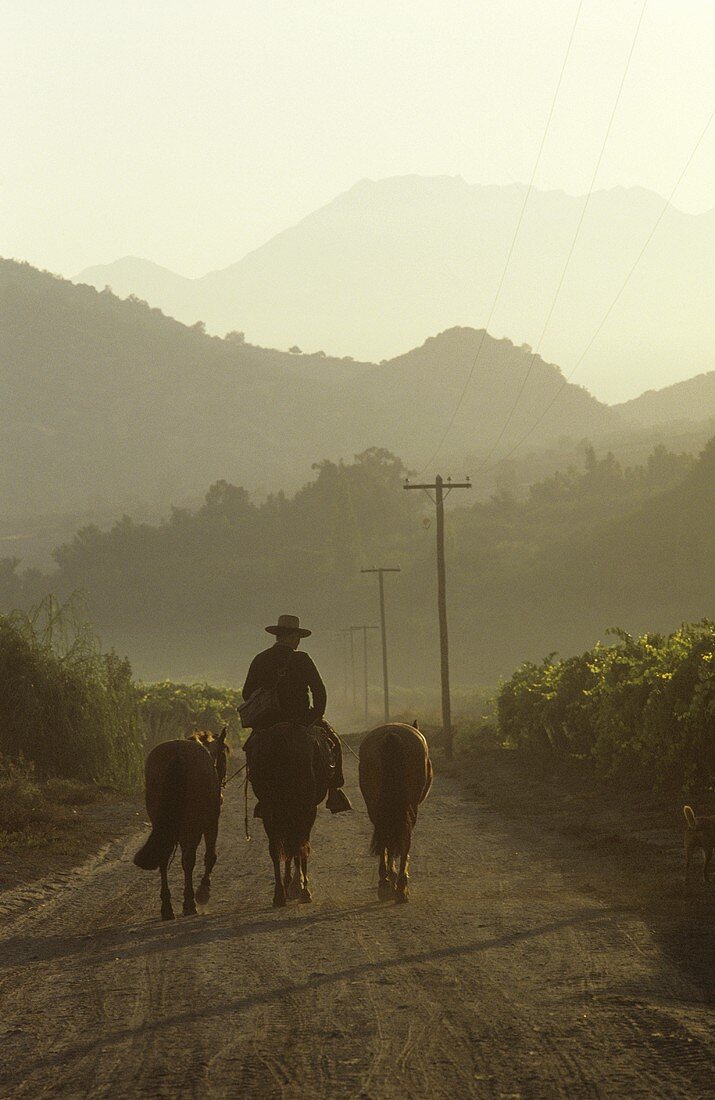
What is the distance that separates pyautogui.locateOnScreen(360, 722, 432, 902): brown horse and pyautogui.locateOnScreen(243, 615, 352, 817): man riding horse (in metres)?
0.35

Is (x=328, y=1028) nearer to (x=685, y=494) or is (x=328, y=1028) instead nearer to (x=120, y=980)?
(x=120, y=980)

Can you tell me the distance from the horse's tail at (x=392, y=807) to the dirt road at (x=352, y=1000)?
1.98 ft

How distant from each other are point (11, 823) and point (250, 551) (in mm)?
161512

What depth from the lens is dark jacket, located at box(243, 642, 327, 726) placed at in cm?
1359

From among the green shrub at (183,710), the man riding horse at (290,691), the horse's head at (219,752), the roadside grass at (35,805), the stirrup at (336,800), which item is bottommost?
the green shrub at (183,710)

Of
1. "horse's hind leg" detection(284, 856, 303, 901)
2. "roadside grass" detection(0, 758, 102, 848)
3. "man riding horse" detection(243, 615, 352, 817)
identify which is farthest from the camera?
"roadside grass" detection(0, 758, 102, 848)

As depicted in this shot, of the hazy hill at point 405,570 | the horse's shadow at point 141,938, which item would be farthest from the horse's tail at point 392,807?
the hazy hill at point 405,570

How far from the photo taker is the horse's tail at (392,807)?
13203 mm

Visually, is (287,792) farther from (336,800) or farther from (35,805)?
(35,805)

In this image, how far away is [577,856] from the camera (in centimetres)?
1691

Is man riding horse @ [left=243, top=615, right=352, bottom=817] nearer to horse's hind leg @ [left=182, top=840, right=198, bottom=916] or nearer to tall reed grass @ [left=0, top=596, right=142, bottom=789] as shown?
horse's hind leg @ [left=182, top=840, right=198, bottom=916]

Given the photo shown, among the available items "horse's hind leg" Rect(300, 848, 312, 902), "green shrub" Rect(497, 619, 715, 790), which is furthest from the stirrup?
"green shrub" Rect(497, 619, 715, 790)

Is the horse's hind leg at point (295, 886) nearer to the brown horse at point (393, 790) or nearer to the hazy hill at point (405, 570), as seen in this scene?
the brown horse at point (393, 790)

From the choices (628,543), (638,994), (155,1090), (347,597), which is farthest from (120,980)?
(347,597)
